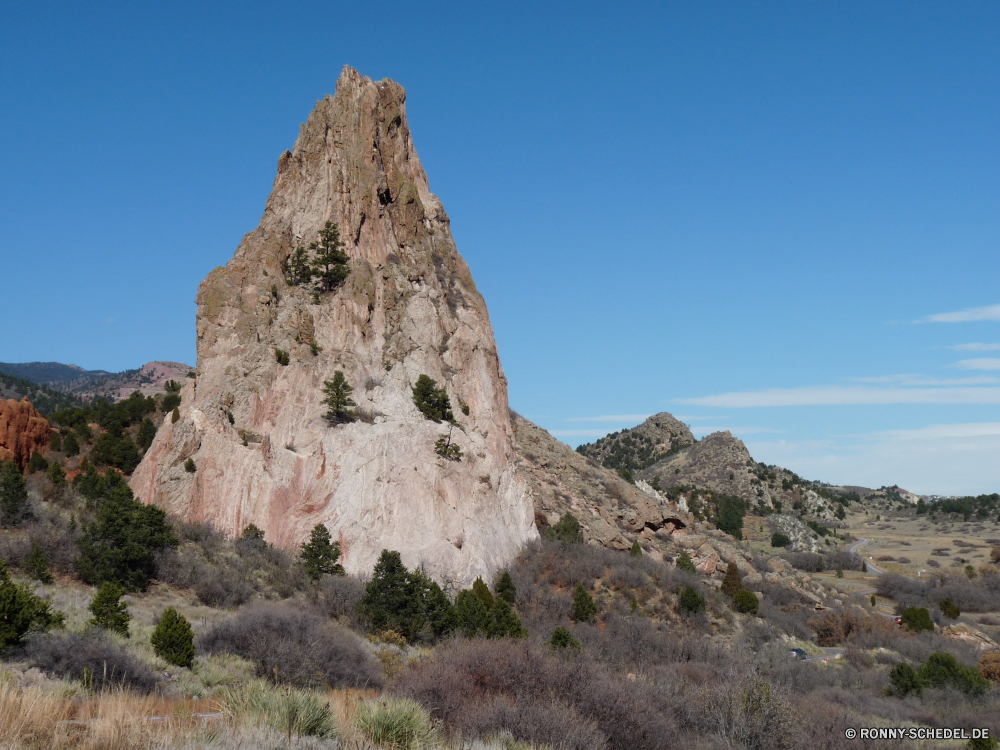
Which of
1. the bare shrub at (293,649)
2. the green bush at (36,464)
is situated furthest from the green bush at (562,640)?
the green bush at (36,464)

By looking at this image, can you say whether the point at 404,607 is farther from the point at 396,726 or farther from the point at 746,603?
the point at 746,603

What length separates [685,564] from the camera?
173 feet

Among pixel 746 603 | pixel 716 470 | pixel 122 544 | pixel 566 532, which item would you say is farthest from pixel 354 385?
pixel 716 470

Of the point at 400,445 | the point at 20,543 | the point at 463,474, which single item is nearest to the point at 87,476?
the point at 20,543

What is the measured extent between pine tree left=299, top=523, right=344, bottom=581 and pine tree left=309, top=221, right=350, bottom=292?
17157 mm

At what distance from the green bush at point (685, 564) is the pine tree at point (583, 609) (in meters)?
16.6

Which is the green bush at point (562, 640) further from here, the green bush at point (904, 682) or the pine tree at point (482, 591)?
the green bush at point (904, 682)

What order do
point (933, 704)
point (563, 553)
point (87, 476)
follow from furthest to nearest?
point (563, 553) < point (87, 476) < point (933, 704)

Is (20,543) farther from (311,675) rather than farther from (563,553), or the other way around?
(563,553)

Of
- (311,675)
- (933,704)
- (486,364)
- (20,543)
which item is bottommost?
(933,704)

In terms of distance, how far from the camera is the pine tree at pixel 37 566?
2311cm

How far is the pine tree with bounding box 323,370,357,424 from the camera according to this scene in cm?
3897

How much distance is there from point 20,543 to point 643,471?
385 ft

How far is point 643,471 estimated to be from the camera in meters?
132
